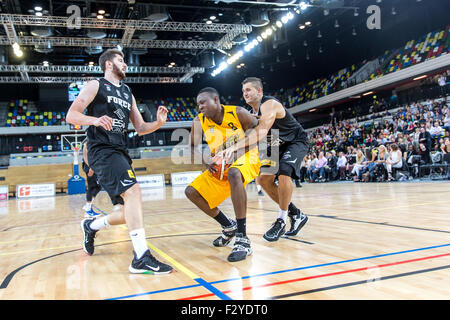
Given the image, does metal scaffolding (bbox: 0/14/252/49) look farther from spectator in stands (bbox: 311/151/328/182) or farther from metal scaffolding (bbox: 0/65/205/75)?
spectator in stands (bbox: 311/151/328/182)

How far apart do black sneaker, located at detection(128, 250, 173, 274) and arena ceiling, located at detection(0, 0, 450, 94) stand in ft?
42.8

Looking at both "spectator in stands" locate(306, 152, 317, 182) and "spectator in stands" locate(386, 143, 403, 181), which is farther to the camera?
"spectator in stands" locate(306, 152, 317, 182)

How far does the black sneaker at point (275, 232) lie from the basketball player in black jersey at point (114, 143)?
1256mm

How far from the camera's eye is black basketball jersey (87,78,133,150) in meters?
3.01

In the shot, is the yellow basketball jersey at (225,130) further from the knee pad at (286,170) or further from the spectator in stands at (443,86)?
the spectator in stands at (443,86)

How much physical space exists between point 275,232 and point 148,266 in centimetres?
143

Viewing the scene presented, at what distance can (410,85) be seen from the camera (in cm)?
2131

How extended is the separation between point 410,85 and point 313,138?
6.12 meters

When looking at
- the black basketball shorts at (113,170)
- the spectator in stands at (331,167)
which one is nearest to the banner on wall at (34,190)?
the spectator in stands at (331,167)

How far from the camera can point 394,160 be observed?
11.3m

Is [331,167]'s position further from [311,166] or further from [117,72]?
[117,72]

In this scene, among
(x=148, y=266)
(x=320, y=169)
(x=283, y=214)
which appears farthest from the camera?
(x=320, y=169)

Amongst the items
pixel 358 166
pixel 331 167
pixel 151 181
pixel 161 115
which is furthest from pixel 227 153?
pixel 151 181

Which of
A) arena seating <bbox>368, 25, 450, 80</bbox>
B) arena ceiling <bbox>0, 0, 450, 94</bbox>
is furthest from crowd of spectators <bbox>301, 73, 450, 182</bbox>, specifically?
arena ceiling <bbox>0, 0, 450, 94</bbox>
